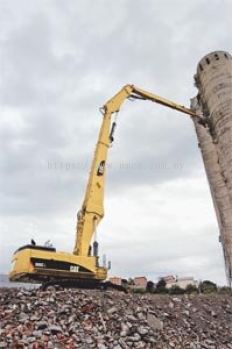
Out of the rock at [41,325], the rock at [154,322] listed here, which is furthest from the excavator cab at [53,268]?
the rock at [41,325]

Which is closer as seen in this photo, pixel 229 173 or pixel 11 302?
pixel 11 302

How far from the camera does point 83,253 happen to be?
44.1 feet

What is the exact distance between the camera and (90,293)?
11750mm

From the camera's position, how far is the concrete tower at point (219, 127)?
18359 mm

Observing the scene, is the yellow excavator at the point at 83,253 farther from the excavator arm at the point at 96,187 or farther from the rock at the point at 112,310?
the rock at the point at 112,310

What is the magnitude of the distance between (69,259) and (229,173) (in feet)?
27.0

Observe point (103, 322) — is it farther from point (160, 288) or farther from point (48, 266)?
point (160, 288)

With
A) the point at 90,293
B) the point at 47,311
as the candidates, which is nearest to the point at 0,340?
the point at 47,311

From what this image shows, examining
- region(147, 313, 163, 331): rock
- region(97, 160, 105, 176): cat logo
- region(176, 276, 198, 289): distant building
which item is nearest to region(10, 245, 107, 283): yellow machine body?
region(147, 313, 163, 331): rock

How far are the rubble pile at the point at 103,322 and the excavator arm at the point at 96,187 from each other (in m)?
2.11

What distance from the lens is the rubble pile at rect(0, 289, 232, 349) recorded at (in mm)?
9297

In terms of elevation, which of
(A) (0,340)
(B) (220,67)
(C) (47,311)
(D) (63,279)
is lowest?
(A) (0,340)

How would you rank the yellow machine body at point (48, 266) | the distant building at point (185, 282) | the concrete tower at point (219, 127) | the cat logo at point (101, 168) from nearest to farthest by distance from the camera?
the yellow machine body at point (48, 266) → the cat logo at point (101, 168) → the concrete tower at point (219, 127) → the distant building at point (185, 282)

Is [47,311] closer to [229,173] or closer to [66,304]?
[66,304]
